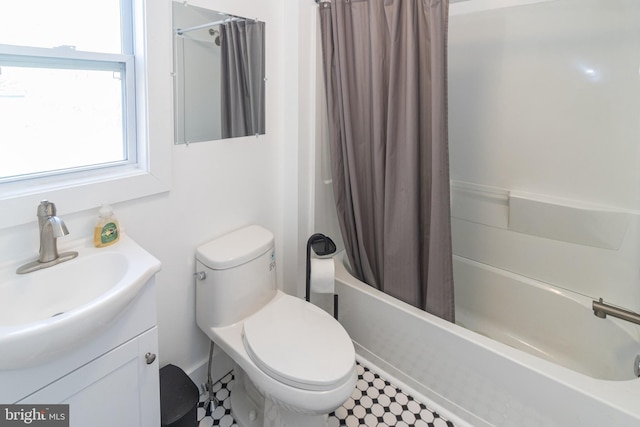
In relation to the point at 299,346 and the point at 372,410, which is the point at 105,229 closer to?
the point at 299,346

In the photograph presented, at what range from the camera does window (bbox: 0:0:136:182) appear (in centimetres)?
114

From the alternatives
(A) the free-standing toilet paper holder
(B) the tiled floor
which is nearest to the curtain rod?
(A) the free-standing toilet paper holder

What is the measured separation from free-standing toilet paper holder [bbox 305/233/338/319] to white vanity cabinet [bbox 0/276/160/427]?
77cm

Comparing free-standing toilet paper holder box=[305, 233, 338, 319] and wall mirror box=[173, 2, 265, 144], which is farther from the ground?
wall mirror box=[173, 2, 265, 144]

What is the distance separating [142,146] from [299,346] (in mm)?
910

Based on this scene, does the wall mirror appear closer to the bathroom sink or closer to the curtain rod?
the curtain rod

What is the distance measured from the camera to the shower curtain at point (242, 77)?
156 cm

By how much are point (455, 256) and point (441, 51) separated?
1.26 meters

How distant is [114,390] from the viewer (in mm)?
1085

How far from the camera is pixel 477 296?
2.16 metres

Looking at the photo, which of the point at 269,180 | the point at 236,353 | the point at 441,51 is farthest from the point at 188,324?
the point at 441,51

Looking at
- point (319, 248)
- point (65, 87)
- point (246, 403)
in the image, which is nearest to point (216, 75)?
point (65, 87)

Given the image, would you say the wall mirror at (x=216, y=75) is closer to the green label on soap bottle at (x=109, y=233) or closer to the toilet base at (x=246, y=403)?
the green label on soap bottle at (x=109, y=233)

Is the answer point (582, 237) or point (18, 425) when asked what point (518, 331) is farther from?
point (18, 425)
